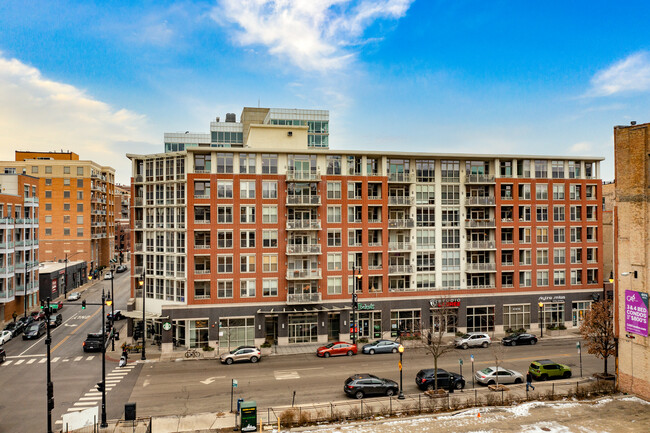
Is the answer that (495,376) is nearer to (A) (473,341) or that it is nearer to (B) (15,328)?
(A) (473,341)

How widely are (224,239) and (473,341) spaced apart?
2768 cm

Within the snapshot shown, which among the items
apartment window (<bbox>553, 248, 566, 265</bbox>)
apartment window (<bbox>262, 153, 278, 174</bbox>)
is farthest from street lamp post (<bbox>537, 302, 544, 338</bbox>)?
apartment window (<bbox>262, 153, 278, 174</bbox>)

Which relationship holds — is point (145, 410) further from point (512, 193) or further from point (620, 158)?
point (512, 193)

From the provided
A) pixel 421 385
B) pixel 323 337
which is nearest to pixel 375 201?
pixel 323 337

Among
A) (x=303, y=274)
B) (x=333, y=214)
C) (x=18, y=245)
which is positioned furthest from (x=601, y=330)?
(x=18, y=245)

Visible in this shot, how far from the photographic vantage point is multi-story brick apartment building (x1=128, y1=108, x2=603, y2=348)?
4625 cm

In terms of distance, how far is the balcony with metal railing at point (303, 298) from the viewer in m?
46.2

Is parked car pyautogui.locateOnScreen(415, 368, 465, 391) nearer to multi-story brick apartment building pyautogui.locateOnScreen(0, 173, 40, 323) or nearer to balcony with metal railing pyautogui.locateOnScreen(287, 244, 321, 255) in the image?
balcony with metal railing pyautogui.locateOnScreen(287, 244, 321, 255)

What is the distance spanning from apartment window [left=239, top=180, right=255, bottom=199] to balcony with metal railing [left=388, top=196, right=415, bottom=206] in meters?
15.2

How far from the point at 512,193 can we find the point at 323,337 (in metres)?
27.7

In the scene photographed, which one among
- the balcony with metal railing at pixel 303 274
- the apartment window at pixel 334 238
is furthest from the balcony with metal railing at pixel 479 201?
the balcony with metal railing at pixel 303 274

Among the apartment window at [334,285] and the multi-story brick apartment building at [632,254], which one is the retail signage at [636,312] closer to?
the multi-story brick apartment building at [632,254]

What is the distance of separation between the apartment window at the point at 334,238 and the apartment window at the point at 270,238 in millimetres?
5764

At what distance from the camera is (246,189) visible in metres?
46.9
